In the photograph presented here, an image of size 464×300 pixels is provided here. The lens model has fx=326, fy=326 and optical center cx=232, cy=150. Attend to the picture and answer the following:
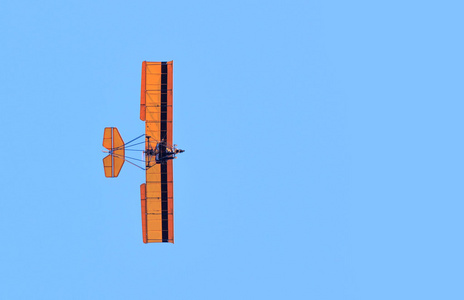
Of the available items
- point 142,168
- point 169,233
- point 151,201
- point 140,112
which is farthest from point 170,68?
point 169,233

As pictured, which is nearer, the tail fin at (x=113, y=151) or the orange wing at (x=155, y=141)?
the tail fin at (x=113, y=151)

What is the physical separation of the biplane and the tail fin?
0.83 m

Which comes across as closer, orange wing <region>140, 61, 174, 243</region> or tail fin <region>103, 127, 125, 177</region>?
tail fin <region>103, 127, 125, 177</region>

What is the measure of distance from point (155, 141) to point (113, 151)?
148 inches

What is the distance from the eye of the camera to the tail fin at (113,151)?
95.4ft

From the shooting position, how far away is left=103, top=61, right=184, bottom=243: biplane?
30.2 metres

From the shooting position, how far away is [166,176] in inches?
1207

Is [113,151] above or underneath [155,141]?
underneath

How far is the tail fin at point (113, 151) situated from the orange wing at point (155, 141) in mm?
2622

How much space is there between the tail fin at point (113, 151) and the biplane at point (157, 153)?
0.83 m

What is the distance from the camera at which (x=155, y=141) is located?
30.1m

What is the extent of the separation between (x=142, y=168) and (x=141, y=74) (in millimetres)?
8843

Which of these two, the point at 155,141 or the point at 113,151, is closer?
the point at 113,151

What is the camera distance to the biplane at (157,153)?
30172 mm
